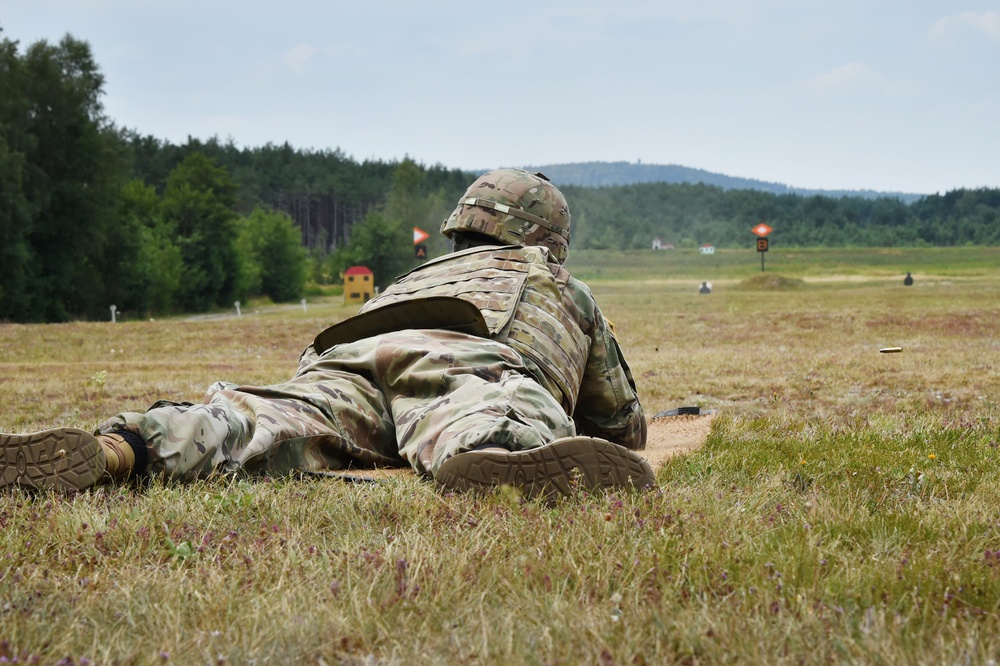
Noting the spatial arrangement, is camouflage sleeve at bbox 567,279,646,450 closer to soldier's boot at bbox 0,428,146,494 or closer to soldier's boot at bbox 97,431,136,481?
soldier's boot at bbox 97,431,136,481

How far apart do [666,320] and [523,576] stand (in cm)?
Result: 2521

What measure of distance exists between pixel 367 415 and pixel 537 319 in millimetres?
966

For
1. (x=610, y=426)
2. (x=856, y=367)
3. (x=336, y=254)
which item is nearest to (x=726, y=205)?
(x=336, y=254)

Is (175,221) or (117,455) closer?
(117,455)

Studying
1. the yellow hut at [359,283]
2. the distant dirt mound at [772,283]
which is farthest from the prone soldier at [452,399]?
the yellow hut at [359,283]

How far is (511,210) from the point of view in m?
5.72

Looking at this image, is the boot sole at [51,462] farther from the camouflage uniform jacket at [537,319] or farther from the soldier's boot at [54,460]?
the camouflage uniform jacket at [537,319]

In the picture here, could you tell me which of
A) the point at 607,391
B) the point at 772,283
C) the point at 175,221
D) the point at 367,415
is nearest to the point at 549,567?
the point at 367,415

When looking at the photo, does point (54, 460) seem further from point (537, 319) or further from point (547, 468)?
point (537, 319)

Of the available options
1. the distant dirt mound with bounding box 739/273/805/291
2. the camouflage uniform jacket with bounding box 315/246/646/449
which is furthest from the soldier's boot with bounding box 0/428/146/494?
the distant dirt mound with bounding box 739/273/805/291

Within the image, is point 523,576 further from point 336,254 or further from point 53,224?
point 336,254

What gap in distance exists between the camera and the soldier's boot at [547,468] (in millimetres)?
3613

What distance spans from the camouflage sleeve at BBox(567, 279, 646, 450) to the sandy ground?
0.22 meters

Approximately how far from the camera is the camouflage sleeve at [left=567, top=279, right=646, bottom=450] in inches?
215
